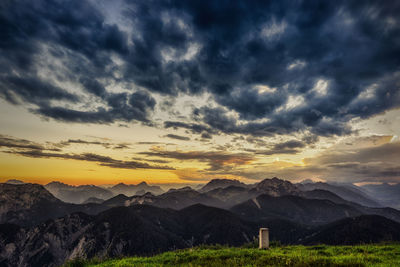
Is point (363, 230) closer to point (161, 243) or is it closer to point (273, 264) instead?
point (161, 243)

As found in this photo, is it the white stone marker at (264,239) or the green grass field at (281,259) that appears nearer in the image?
the green grass field at (281,259)

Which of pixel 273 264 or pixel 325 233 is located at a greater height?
pixel 273 264

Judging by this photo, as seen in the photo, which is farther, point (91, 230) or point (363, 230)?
point (91, 230)

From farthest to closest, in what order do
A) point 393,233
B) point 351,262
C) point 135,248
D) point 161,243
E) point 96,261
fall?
point 161,243, point 135,248, point 393,233, point 96,261, point 351,262

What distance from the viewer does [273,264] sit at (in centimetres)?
1271

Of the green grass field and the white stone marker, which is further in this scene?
the white stone marker

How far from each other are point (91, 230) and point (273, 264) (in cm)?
22870

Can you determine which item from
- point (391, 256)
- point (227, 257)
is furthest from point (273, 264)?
point (391, 256)

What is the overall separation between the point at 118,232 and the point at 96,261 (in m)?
201

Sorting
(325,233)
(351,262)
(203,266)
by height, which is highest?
(351,262)

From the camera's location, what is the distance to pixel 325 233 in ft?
611

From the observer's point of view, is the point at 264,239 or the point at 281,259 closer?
the point at 281,259

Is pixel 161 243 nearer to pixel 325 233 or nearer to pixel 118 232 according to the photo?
pixel 118 232

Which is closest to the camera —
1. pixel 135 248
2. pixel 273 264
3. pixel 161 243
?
pixel 273 264
